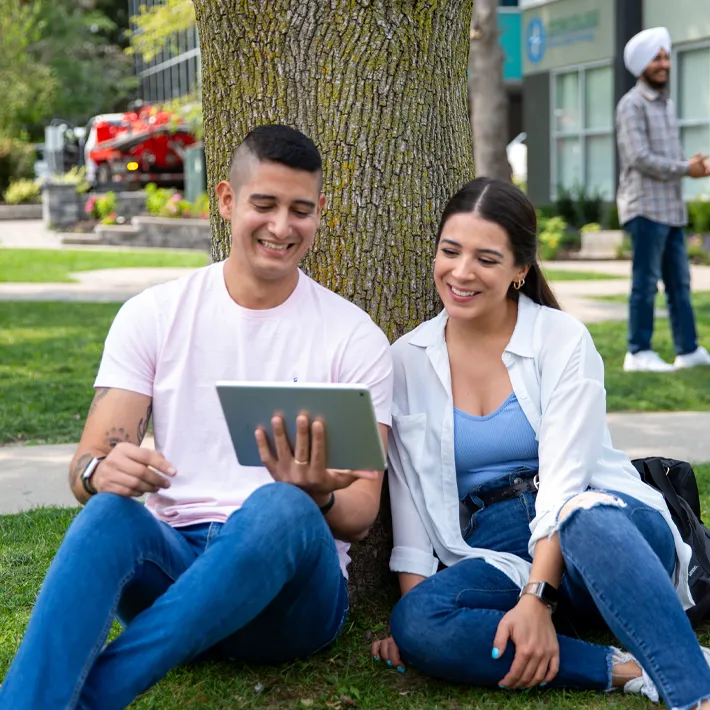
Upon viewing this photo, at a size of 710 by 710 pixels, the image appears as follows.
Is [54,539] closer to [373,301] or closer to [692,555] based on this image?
[373,301]

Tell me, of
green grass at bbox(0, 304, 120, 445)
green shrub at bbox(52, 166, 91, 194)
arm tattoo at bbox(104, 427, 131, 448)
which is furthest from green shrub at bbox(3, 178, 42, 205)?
arm tattoo at bbox(104, 427, 131, 448)

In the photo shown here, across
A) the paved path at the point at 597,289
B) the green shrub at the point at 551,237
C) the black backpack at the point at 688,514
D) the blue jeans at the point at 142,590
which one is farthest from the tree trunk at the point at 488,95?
the blue jeans at the point at 142,590

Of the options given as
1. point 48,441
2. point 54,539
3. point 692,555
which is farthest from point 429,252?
point 48,441

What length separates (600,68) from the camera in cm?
2056

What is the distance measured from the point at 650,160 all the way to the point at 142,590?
560 centimetres

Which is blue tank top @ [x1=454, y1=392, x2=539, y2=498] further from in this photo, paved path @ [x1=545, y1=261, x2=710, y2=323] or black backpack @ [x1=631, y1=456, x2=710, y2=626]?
paved path @ [x1=545, y1=261, x2=710, y2=323]

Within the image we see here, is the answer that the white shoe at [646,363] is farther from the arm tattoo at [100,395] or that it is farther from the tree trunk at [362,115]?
the arm tattoo at [100,395]

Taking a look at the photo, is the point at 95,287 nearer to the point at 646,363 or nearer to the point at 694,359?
the point at 646,363

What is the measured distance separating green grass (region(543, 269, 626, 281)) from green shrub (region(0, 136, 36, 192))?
1871 centimetres

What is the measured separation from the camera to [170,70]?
4009 centimetres

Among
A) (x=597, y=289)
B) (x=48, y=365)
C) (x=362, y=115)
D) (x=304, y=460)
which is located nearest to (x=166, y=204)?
(x=597, y=289)

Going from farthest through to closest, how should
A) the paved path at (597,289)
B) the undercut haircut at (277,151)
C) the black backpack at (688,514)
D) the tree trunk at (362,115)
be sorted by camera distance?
the paved path at (597,289) < the tree trunk at (362,115) < the black backpack at (688,514) < the undercut haircut at (277,151)

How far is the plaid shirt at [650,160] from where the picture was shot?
7.50 m

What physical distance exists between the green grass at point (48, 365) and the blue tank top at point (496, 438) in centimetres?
330
